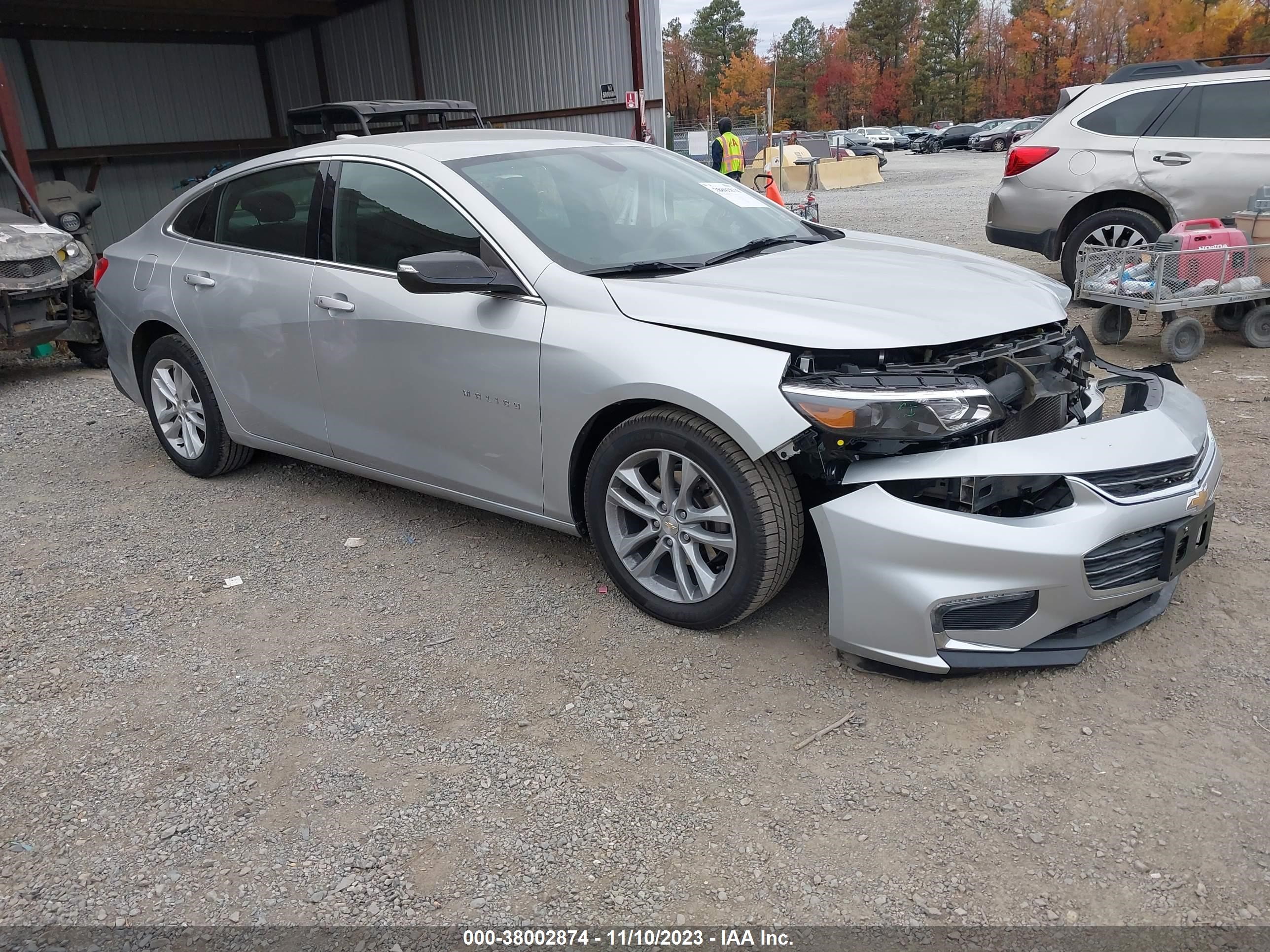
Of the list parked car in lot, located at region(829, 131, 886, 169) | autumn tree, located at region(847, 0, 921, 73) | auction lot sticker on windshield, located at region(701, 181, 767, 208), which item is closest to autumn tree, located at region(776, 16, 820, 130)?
autumn tree, located at region(847, 0, 921, 73)

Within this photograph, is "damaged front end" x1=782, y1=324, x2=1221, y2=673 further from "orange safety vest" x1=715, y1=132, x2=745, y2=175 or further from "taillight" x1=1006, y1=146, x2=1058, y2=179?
"orange safety vest" x1=715, y1=132, x2=745, y2=175

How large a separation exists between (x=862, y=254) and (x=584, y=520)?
1.48 m

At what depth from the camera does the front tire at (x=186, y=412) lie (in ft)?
15.6

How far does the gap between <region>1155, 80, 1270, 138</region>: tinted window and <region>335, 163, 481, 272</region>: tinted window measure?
635cm

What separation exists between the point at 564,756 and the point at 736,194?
2672mm

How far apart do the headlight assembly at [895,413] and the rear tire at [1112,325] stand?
4622 mm

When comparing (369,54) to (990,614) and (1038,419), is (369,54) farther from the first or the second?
(990,614)

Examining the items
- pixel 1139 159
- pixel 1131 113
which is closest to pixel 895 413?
pixel 1139 159

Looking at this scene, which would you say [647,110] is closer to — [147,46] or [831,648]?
[147,46]

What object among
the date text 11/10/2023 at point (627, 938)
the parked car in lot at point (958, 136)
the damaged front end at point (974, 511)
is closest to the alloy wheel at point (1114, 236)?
the damaged front end at point (974, 511)

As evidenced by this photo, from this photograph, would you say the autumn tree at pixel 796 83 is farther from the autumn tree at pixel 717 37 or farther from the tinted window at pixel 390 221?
the tinted window at pixel 390 221

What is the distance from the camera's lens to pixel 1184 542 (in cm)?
291

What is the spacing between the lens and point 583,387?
3.24m

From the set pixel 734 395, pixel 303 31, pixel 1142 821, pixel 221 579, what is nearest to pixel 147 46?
pixel 303 31
